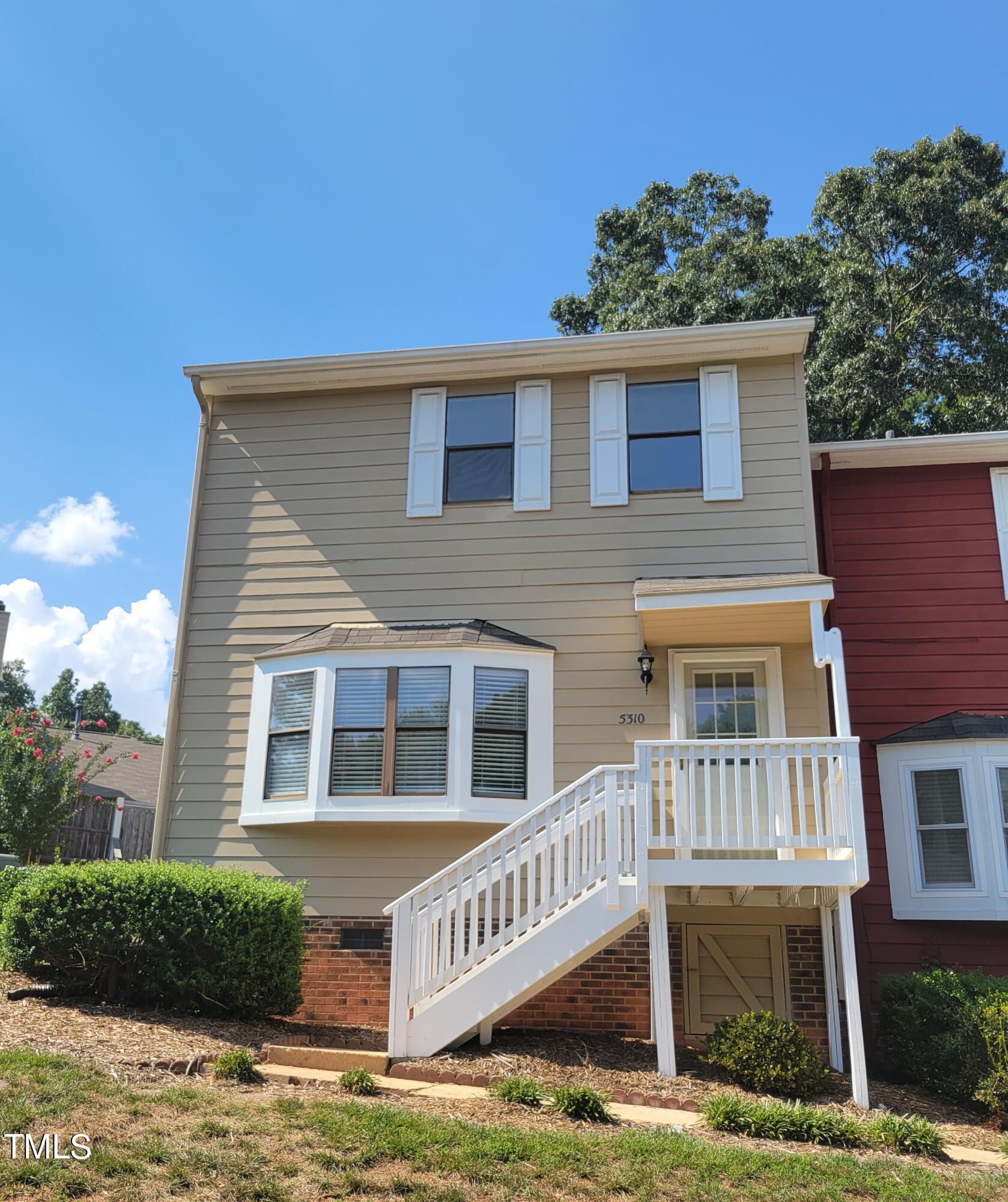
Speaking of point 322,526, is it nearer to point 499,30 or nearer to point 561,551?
point 561,551

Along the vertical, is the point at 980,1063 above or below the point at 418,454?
below

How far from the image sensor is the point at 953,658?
1049 cm

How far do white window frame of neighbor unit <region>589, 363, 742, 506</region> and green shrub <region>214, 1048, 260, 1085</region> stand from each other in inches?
244

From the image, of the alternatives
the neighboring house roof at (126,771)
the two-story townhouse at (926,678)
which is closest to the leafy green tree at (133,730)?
the neighboring house roof at (126,771)

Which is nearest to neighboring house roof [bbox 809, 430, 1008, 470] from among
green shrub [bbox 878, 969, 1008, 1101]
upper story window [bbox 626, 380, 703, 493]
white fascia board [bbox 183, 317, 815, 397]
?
white fascia board [bbox 183, 317, 815, 397]

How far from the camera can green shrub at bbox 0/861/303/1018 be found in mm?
7805

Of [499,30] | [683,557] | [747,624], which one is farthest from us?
[499,30]

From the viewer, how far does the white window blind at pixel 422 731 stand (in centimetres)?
961

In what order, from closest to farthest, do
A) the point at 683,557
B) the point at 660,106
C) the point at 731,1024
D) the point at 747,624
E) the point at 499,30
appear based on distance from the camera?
the point at 731,1024 < the point at 747,624 < the point at 683,557 < the point at 499,30 < the point at 660,106

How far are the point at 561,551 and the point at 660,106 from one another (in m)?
7.62

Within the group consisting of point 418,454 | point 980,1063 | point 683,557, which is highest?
point 418,454

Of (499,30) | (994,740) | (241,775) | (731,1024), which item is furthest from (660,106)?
(731,1024)

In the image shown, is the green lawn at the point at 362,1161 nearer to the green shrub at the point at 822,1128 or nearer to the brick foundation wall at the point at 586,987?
the green shrub at the point at 822,1128

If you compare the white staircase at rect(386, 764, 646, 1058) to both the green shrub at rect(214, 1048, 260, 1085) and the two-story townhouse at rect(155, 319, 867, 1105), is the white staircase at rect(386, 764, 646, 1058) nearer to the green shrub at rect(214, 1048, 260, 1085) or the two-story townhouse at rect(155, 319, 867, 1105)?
the two-story townhouse at rect(155, 319, 867, 1105)
